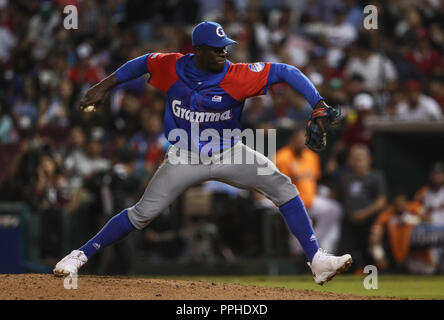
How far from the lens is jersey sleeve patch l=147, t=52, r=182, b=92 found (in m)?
6.43

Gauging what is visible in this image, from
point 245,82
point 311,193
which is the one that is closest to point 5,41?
point 311,193

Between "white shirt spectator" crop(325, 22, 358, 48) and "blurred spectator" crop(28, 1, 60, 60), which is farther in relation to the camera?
"blurred spectator" crop(28, 1, 60, 60)

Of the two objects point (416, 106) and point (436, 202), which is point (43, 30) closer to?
point (416, 106)

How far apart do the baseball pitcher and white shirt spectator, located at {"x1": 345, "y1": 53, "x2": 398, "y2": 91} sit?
6.58 meters

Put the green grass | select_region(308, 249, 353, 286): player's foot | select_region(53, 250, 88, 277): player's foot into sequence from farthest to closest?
the green grass
select_region(53, 250, 88, 277): player's foot
select_region(308, 249, 353, 286): player's foot

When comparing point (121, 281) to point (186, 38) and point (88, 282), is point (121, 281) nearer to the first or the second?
point (88, 282)

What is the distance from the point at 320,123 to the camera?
598 cm

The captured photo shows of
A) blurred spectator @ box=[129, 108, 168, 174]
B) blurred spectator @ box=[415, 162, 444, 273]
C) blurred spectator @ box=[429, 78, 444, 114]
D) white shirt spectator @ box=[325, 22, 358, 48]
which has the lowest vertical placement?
blurred spectator @ box=[415, 162, 444, 273]

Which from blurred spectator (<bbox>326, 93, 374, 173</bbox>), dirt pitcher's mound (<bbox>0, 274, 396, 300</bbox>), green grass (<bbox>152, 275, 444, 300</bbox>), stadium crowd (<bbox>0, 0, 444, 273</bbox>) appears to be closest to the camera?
dirt pitcher's mound (<bbox>0, 274, 396, 300</bbox>)

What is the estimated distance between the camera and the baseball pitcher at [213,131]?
20.5ft

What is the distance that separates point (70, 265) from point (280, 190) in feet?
5.48

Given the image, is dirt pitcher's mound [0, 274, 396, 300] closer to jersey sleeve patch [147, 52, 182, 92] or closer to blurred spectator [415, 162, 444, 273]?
jersey sleeve patch [147, 52, 182, 92]

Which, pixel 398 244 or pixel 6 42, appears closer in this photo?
pixel 398 244

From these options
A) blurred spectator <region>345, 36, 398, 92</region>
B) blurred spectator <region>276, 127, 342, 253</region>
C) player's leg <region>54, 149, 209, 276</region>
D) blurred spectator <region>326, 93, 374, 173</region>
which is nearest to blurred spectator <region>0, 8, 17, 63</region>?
blurred spectator <region>345, 36, 398, 92</region>
